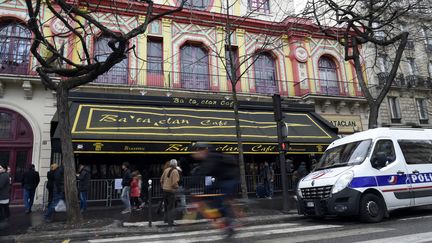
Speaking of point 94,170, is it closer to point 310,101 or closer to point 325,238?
point 325,238

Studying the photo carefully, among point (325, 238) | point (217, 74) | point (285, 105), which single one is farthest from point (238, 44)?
point (325, 238)

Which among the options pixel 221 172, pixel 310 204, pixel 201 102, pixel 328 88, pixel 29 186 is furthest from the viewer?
pixel 328 88

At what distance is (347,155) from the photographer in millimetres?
8586

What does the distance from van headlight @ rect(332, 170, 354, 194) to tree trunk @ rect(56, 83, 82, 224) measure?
22.8 ft

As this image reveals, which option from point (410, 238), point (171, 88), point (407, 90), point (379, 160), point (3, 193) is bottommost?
point (410, 238)

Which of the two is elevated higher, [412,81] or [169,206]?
[412,81]

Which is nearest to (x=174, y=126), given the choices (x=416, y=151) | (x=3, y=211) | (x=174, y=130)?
(x=174, y=130)

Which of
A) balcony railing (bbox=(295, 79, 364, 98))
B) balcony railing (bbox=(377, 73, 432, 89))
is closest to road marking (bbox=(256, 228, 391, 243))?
balcony railing (bbox=(295, 79, 364, 98))

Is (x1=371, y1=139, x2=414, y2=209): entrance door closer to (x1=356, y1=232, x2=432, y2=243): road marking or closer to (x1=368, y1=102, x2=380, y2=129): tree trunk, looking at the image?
(x1=356, y1=232, x2=432, y2=243): road marking

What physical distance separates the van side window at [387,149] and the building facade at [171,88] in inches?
214

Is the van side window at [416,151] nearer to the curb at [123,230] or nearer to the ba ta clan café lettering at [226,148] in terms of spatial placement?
the curb at [123,230]

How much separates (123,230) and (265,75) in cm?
1395

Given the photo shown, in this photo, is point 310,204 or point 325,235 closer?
point 325,235

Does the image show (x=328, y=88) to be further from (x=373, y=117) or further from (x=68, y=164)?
(x=68, y=164)
